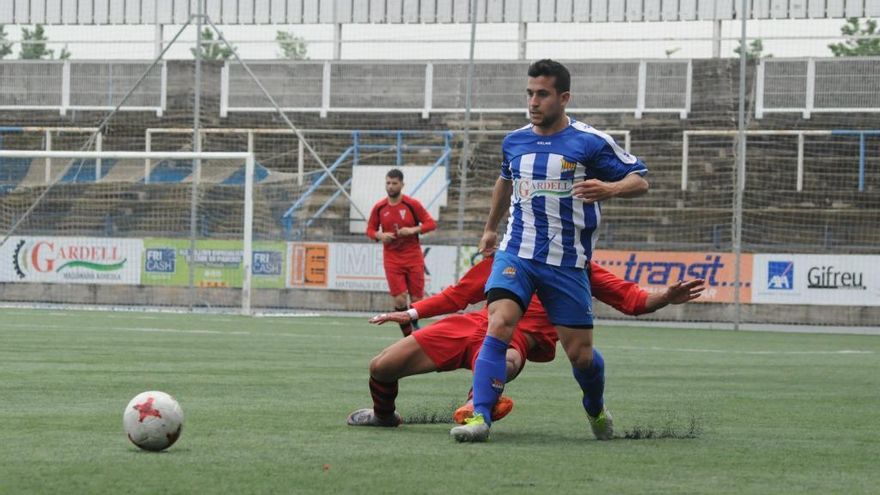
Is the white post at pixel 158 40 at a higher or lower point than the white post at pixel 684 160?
higher

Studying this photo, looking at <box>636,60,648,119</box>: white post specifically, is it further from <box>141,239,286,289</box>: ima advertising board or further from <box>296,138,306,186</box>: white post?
<box>141,239,286,289</box>: ima advertising board

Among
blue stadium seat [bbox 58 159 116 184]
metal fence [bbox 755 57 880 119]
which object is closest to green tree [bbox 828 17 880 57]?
metal fence [bbox 755 57 880 119]

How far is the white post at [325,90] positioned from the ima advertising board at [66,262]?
905cm

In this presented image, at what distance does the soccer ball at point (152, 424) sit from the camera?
6.58m

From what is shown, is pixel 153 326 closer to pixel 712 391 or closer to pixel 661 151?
pixel 712 391

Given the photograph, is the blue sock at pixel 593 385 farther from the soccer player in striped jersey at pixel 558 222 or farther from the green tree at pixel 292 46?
the green tree at pixel 292 46

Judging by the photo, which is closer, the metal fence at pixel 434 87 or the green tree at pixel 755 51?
the green tree at pixel 755 51

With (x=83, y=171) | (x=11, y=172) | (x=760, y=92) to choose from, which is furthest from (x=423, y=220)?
(x=760, y=92)

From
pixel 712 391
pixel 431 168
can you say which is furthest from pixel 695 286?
pixel 431 168

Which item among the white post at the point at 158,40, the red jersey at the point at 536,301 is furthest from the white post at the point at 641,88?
the red jersey at the point at 536,301

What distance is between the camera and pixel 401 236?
2005cm

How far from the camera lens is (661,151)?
3203 cm

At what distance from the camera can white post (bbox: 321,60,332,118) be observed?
35219 mm

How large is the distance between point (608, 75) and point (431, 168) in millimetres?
5036
